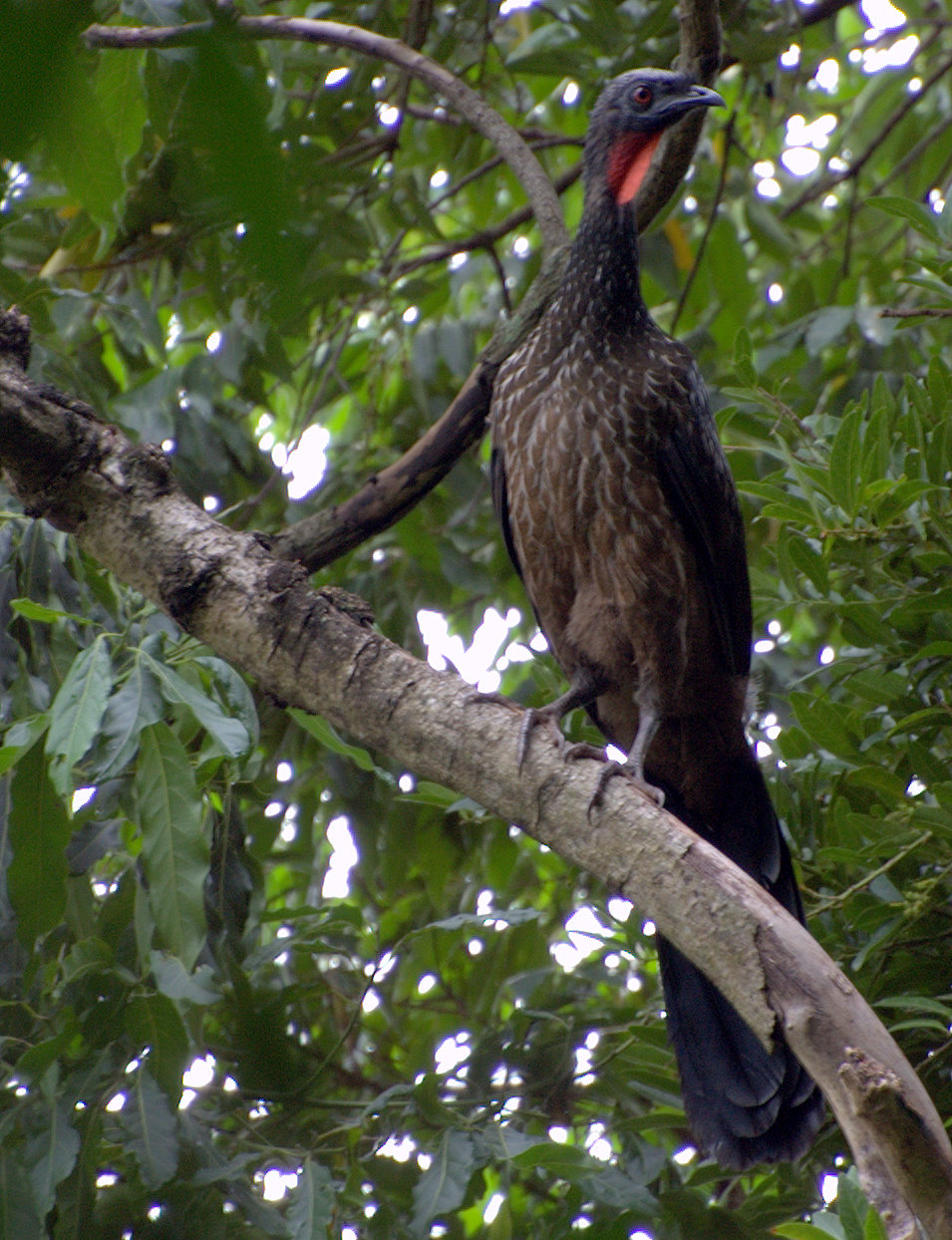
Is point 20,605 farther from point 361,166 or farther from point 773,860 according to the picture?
point 361,166

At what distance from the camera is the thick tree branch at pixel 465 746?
1.48m

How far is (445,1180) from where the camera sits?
86.5 inches

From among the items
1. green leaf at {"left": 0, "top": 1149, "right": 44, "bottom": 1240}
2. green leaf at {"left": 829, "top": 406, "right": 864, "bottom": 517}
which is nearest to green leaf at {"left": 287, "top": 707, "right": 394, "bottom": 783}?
green leaf at {"left": 0, "top": 1149, "right": 44, "bottom": 1240}

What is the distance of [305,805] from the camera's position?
11.2 feet

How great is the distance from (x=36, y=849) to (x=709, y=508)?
5.68ft

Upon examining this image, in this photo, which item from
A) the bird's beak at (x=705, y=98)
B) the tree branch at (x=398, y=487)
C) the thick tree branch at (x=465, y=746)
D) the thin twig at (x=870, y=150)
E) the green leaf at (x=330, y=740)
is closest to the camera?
the thick tree branch at (x=465, y=746)

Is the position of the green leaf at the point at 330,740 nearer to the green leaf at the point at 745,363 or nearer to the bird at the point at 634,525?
the bird at the point at 634,525

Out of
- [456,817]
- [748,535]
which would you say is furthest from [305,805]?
[748,535]

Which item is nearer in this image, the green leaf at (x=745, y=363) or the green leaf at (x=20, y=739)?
the green leaf at (x=20, y=739)

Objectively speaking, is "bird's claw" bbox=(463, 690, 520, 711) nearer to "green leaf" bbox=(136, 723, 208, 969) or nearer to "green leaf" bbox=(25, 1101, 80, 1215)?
"green leaf" bbox=(136, 723, 208, 969)

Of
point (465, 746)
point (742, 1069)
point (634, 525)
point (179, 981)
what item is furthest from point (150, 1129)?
point (634, 525)

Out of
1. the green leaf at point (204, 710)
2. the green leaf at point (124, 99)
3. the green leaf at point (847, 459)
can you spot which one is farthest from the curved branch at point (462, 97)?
the green leaf at point (204, 710)

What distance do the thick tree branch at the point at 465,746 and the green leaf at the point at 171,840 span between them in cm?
23

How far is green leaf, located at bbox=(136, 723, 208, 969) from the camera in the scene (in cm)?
198
